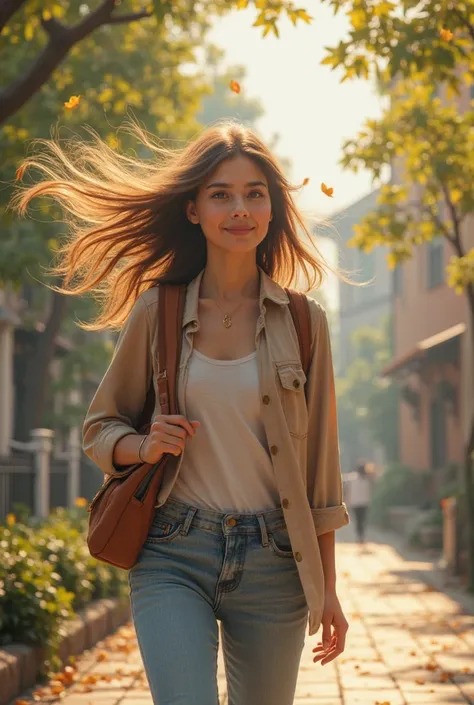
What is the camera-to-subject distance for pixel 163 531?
Answer: 3.88 m

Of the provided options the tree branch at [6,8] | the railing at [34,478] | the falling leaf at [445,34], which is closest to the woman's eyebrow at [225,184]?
the tree branch at [6,8]

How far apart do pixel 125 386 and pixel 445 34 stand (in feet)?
20.1

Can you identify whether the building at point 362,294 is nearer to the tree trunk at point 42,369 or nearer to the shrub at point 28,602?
the tree trunk at point 42,369

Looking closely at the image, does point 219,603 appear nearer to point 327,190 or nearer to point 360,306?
point 327,190

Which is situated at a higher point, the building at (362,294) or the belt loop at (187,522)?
the building at (362,294)

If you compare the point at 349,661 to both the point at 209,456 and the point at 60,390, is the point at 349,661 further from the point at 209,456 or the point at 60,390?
the point at 60,390

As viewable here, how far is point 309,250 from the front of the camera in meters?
4.48

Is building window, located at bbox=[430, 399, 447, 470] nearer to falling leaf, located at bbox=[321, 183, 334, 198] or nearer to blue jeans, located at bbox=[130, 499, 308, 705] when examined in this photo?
falling leaf, located at bbox=[321, 183, 334, 198]

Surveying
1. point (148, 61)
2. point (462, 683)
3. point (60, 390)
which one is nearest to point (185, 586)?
point (462, 683)

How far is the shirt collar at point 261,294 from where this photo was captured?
410 centimetres

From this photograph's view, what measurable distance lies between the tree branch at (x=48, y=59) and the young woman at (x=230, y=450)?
4.61 meters

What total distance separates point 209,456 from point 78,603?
708 cm

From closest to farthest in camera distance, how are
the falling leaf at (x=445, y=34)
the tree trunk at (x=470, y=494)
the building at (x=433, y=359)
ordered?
1. the falling leaf at (x=445, y=34)
2. the tree trunk at (x=470, y=494)
3. the building at (x=433, y=359)

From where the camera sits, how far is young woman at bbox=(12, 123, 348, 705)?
3.81 meters
